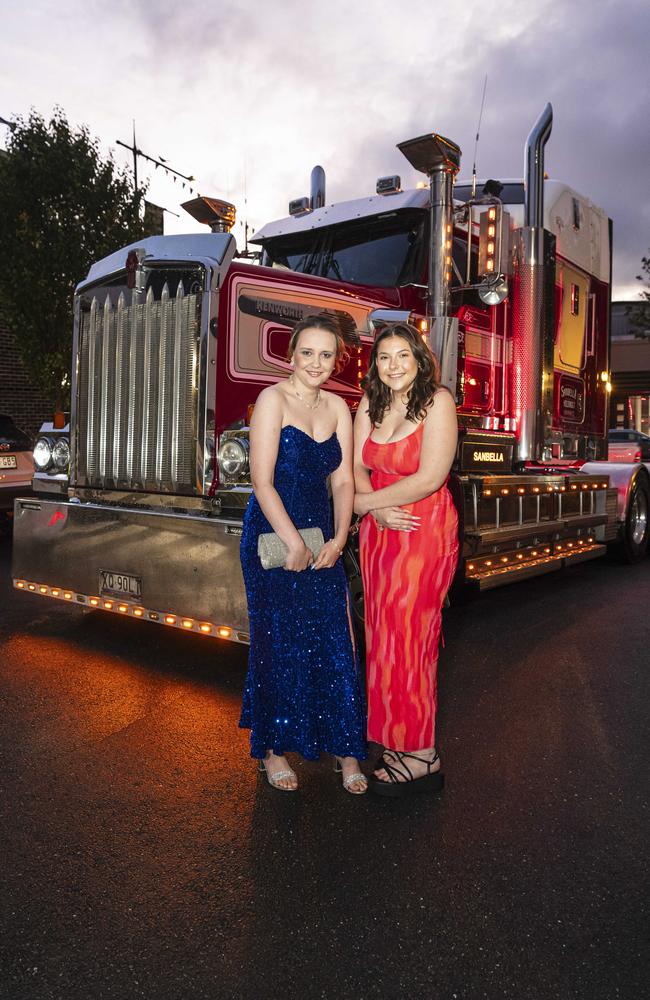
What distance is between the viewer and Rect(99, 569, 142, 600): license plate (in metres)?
4.89

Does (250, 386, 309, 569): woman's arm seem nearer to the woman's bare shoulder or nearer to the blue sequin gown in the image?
the blue sequin gown

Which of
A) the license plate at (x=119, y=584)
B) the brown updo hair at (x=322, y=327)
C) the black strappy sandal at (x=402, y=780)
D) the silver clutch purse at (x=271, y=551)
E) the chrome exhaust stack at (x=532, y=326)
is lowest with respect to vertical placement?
the black strappy sandal at (x=402, y=780)

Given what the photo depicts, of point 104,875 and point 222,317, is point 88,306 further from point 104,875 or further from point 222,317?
point 104,875

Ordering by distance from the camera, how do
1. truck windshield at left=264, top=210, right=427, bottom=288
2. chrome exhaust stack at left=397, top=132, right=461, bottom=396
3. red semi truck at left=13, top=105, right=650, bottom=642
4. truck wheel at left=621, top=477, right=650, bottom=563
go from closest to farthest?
red semi truck at left=13, top=105, right=650, bottom=642 → chrome exhaust stack at left=397, top=132, right=461, bottom=396 → truck windshield at left=264, top=210, right=427, bottom=288 → truck wheel at left=621, top=477, right=650, bottom=563

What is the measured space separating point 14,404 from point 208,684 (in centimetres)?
1622

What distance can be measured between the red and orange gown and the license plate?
78.6 inches

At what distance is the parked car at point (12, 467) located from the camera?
9.46m

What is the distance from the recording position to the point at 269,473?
3.09 m

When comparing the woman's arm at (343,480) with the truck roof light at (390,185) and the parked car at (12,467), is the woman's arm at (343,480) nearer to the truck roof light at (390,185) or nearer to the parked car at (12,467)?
the truck roof light at (390,185)

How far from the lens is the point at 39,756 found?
360cm

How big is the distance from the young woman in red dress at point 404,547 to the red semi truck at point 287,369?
4.05ft

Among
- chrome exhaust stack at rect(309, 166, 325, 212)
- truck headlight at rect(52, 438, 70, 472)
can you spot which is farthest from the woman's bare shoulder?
chrome exhaust stack at rect(309, 166, 325, 212)

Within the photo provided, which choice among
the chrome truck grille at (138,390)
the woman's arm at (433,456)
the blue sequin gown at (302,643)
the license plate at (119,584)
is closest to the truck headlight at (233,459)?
the chrome truck grille at (138,390)

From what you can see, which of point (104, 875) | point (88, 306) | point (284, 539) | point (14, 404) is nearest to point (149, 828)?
point (104, 875)
